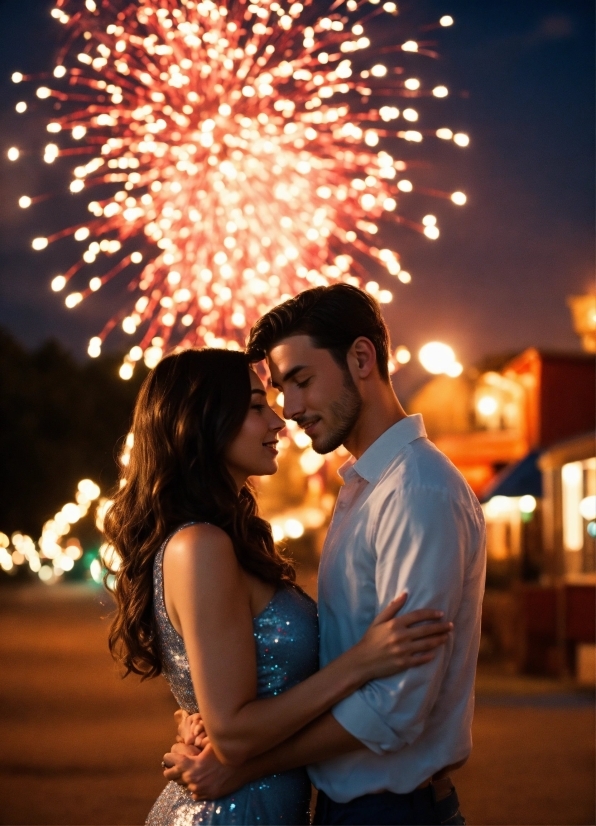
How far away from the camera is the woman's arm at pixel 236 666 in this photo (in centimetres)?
296

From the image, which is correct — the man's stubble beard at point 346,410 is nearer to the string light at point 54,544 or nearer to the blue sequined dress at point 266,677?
the blue sequined dress at point 266,677

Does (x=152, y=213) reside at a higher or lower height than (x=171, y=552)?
higher

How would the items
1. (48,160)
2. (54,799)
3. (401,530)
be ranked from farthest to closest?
(48,160)
(54,799)
(401,530)

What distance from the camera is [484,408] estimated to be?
3036 centimetres

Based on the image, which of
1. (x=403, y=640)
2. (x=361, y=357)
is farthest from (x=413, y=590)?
(x=361, y=357)

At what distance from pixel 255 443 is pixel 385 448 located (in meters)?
0.48

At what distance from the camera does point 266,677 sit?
10.8ft

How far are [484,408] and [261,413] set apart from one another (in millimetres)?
27268

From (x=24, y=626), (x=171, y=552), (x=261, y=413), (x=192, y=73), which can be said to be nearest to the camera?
(x=171, y=552)

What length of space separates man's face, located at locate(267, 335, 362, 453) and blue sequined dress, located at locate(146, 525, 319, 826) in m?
0.55

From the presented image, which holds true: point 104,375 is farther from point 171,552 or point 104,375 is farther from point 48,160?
point 171,552

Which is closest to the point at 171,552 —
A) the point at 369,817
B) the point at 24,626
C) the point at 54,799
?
the point at 369,817

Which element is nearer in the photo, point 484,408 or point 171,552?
point 171,552

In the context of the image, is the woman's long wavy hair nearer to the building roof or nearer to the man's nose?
the man's nose
